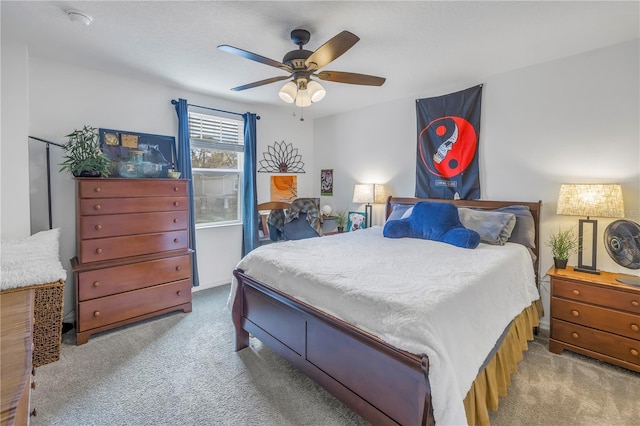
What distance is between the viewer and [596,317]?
2.19 m

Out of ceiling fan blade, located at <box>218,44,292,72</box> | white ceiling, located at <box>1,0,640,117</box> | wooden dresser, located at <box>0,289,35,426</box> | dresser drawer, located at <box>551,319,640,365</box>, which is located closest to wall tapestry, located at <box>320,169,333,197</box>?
Answer: white ceiling, located at <box>1,0,640,117</box>

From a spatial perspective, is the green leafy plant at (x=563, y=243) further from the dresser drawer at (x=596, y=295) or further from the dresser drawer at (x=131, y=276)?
the dresser drawer at (x=131, y=276)

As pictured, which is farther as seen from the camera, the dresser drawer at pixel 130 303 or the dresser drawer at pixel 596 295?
the dresser drawer at pixel 130 303

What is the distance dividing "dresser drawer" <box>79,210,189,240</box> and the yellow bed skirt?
2868 mm

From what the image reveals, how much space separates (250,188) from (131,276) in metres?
1.79

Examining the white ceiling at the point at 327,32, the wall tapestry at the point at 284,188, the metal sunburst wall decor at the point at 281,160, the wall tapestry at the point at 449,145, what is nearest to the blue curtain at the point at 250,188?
the metal sunburst wall decor at the point at 281,160

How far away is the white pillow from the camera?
8.59ft

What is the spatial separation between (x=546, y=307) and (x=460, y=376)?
2178 millimetres

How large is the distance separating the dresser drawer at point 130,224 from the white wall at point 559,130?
276 centimetres

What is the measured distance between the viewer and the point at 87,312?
2537 millimetres

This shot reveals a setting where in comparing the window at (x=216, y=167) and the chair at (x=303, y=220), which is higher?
the window at (x=216, y=167)

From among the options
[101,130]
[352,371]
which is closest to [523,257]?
[352,371]

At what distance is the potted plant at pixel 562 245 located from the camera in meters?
2.50

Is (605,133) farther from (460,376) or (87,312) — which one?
(87,312)
